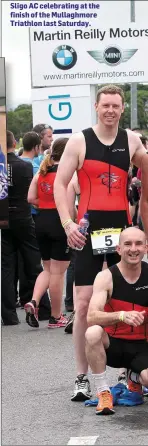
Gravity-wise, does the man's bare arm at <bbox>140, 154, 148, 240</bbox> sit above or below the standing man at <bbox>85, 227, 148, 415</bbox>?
above

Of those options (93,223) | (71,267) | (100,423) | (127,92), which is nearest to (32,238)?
(71,267)

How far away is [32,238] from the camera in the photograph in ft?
35.5

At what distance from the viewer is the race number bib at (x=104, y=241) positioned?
6.74 meters

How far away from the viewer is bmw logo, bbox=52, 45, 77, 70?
611 inches

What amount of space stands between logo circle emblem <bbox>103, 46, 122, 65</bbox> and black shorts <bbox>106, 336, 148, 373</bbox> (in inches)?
378

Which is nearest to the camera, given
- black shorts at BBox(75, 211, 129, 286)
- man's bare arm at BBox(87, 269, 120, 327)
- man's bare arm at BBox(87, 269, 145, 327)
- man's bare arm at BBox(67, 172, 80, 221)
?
man's bare arm at BBox(87, 269, 145, 327)

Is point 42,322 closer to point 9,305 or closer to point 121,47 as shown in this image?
point 9,305

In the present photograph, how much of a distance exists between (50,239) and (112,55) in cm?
624

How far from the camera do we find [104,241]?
22.1 ft

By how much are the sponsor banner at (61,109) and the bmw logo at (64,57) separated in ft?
1.45

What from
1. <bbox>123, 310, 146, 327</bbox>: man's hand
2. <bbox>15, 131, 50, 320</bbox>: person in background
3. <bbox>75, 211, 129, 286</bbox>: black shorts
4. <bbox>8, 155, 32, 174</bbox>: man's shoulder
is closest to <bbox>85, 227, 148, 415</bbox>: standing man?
<bbox>123, 310, 146, 327</bbox>: man's hand

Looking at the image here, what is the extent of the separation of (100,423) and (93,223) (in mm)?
1256

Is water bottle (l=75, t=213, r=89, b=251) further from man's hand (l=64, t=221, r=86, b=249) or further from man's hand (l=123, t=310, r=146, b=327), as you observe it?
man's hand (l=123, t=310, r=146, b=327)

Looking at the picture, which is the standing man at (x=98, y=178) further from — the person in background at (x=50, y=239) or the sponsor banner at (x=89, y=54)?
the sponsor banner at (x=89, y=54)
